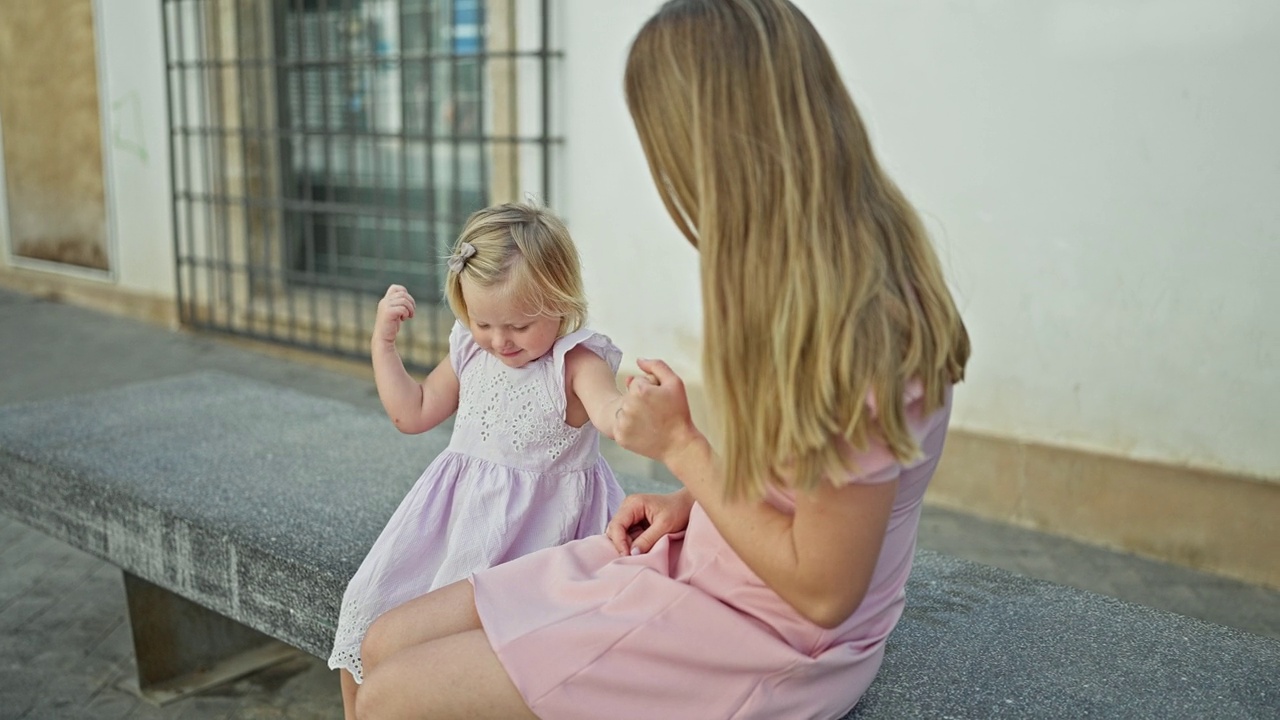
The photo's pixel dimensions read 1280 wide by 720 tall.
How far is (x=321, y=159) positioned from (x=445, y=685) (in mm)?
6282

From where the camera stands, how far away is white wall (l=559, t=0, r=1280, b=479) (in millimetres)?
3523

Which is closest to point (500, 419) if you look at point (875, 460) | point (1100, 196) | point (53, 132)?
point (875, 460)

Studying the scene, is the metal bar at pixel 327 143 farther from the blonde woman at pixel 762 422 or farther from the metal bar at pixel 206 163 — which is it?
the blonde woman at pixel 762 422

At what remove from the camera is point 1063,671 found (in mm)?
1734

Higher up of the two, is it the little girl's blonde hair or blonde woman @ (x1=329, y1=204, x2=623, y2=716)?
the little girl's blonde hair

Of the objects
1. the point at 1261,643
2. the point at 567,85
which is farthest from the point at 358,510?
the point at 567,85

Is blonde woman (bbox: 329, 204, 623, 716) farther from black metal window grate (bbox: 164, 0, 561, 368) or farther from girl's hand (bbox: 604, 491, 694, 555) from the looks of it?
black metal window grate (bbox: 164, 0, 561, 368)

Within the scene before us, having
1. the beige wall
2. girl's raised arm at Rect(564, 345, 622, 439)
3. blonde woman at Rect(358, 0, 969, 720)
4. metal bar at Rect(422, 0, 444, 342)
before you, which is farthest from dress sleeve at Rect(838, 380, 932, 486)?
the beige wall

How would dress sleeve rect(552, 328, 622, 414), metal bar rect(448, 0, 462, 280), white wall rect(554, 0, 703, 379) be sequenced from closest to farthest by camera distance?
dress sleeve rect(552, 328, 622, 414), white wall rect(554, 0, 703, 379), metal bar rect(448, 0, 462, 280)

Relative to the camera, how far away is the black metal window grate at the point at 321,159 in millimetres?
6352

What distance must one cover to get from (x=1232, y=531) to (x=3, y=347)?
22.0ft

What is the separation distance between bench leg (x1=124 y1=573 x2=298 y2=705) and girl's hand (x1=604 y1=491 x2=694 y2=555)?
1.65 meters

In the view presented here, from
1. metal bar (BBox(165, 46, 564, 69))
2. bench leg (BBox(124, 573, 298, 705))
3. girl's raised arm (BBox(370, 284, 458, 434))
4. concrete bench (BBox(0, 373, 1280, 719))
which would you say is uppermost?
metal bar (BBox(165, 46, 564, 69))

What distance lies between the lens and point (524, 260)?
186cm
